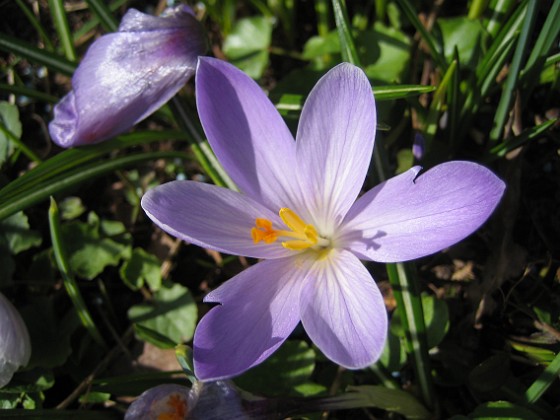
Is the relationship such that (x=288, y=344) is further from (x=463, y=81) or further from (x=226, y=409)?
(x=463, y=81)

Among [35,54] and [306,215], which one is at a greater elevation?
[35,54]

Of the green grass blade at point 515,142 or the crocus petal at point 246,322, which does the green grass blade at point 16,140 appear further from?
the green grass blade at point 515,142

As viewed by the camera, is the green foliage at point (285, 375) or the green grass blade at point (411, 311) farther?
the green foliage at point (285, 375)

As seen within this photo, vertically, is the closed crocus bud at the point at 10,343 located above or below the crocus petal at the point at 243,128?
below

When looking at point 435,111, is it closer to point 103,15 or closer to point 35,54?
point 103,15

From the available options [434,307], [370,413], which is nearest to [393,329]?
[434,307]

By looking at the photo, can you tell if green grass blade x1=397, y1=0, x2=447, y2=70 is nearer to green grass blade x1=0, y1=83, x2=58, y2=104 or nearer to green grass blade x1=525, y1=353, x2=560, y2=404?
green grass blade x1=525, y1=353, x2=560, y2=404

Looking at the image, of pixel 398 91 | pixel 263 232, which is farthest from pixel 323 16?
pixel 263 232

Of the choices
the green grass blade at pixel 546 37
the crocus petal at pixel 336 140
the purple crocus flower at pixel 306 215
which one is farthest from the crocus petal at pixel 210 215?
the green grass blade at pixel 546 37
